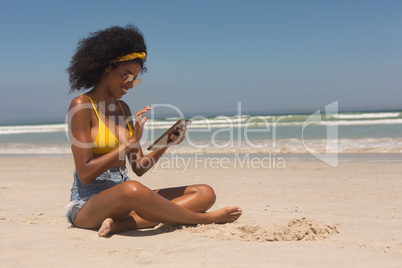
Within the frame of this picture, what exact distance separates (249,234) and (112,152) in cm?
138

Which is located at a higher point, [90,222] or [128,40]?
[128,40]

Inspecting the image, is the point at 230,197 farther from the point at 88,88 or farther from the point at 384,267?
the point at 384,267

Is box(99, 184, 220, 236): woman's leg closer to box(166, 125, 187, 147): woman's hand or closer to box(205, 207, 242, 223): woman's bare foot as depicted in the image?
box(205, 207, 242, 223): woman's bare foot

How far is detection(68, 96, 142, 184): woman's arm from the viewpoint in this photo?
3.11 meters

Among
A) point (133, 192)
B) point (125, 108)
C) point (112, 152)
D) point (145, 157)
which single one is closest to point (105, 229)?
point (133, 192)

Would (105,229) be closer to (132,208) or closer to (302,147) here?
(132,208)

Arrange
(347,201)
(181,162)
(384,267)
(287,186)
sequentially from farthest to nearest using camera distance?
1. (181,162)
2. (287,186)
3. (347,201)
4. (384,267)

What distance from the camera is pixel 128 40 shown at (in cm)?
357

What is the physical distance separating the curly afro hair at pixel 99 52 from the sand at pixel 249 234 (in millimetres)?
1376

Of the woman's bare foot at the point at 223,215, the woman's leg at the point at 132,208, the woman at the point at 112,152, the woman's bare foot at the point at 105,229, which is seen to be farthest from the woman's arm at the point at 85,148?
the woman's bare foot at the point at 223,215

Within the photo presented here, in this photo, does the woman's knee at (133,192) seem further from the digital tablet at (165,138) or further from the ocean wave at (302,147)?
the ocean wave at (302,147)

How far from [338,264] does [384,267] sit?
10.9 inches

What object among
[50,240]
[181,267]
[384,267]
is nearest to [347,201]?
[384,267]

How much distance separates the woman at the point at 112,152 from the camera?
3168mm
